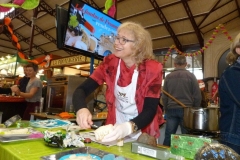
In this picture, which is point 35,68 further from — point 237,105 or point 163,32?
point 163,32

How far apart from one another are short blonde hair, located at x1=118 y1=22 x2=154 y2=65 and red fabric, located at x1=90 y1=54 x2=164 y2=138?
0.05 meters

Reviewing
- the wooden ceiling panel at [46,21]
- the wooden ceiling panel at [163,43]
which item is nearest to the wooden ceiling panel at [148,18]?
the wooden ceiling panel at [163,43]

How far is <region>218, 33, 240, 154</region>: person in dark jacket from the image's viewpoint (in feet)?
4.35

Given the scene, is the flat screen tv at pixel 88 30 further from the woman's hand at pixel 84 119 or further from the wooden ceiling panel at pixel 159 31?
the wooden ceiling panel at pixel 159 31

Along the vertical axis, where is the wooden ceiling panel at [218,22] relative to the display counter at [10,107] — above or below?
above

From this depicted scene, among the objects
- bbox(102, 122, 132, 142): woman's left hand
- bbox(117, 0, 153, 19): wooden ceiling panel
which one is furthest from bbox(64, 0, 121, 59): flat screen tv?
bbox(117, 0, 153, 19): wooden ceiling panel

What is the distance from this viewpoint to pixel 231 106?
4.54 feet

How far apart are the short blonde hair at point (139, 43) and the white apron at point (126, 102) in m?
0.11

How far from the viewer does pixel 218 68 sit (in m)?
9.18

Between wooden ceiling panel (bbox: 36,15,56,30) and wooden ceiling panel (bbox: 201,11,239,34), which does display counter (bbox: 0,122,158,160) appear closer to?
wooden ceiling panel (bbox: 201,11,239,34)

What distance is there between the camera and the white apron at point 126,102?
4.46 ft

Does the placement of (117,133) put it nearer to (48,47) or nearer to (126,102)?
(126,102)

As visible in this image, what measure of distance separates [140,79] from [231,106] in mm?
650

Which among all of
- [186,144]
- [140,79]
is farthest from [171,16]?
[186,144]
